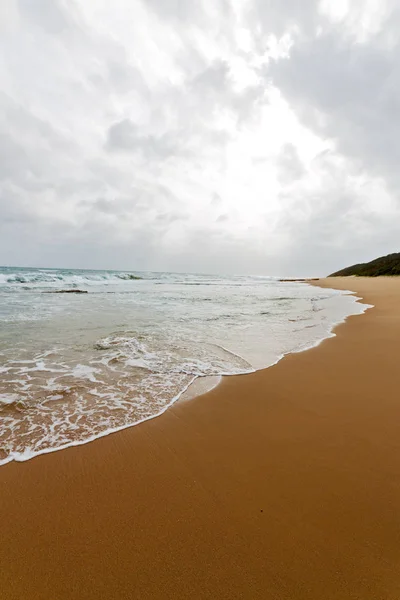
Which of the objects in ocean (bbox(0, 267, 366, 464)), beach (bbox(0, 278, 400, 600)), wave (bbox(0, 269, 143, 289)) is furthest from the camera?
wave (bbox(0, 269, 143, 289))

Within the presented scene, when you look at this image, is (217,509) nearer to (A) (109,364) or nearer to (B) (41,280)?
(A) (109,364)

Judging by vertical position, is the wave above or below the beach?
above

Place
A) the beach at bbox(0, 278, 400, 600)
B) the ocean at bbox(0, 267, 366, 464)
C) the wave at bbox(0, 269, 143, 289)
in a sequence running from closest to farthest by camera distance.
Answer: the beach at bbox(0, 278, 400, 600)
the ocean at bbox(0, 267, 366, 464)
the wave at bbox(0, 269, 143, 289)

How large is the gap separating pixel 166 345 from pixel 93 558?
438 cm

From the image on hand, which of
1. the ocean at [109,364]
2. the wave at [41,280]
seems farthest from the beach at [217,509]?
the wave at [41,280]

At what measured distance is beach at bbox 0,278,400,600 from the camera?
138 centimetres

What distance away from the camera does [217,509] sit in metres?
1.82

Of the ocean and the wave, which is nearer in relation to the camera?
the ocean

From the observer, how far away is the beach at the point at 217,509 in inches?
54.4

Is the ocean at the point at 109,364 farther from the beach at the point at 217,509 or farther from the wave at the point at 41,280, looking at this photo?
the wave at the point at 41,280

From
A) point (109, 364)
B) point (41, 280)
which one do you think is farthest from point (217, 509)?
point (41, 280)

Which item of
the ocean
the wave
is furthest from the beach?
the wave

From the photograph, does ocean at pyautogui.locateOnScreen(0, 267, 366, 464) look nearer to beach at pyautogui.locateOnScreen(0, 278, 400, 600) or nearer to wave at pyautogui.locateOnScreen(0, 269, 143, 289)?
beach at pyautogui.locateOnScreen(0, 278, 400, 600)

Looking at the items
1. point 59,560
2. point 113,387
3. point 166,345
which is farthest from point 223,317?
point 59,560
